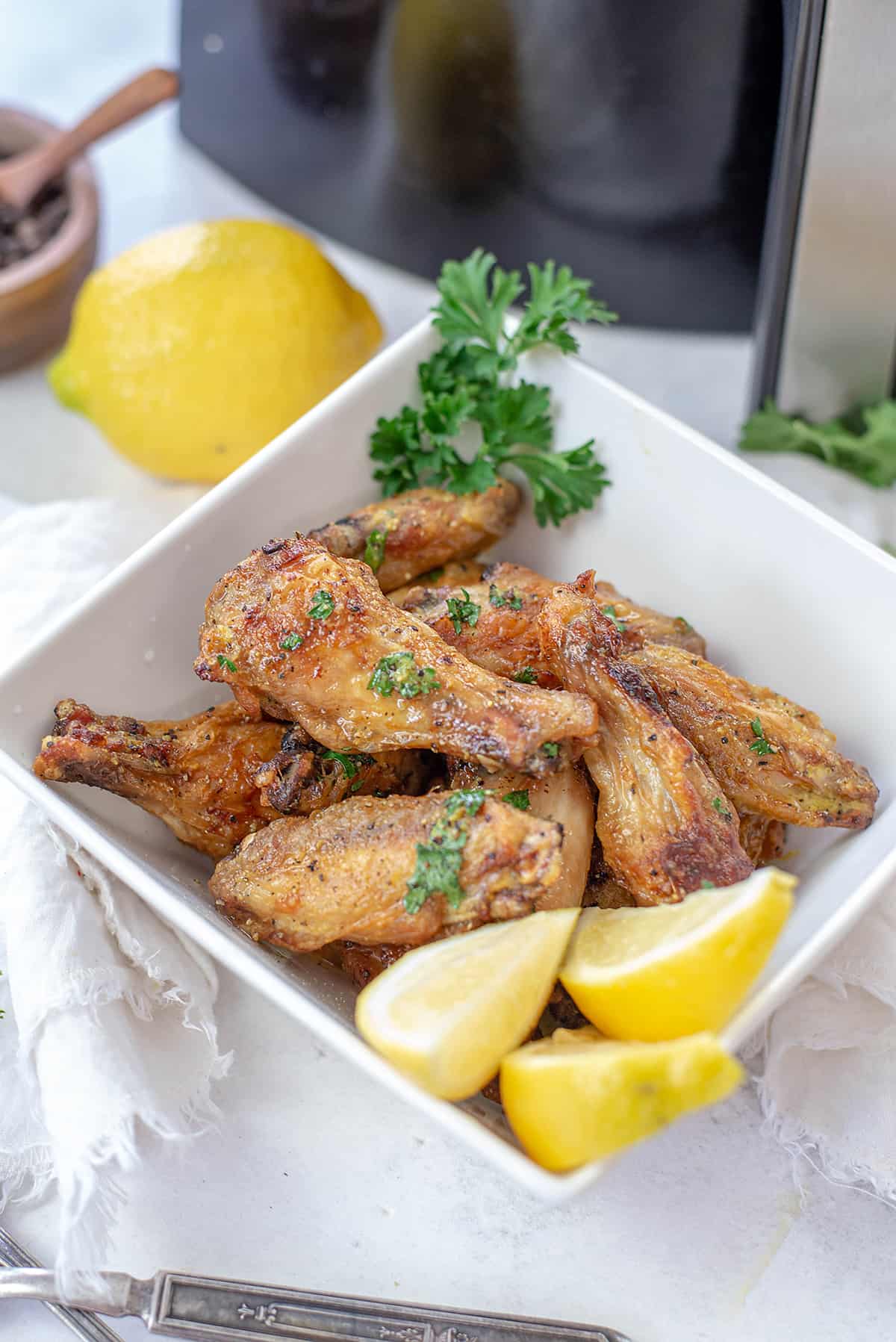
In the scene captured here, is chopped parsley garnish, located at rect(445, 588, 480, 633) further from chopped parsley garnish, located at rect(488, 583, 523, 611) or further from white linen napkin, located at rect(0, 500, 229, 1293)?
white linen napkin, located at rect(0, 500, 229, 1293)

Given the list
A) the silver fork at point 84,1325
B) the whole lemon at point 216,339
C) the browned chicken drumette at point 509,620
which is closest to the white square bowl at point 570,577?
the browned chicken drumette at point 509,620

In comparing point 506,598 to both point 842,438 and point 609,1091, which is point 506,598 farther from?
point 842,438

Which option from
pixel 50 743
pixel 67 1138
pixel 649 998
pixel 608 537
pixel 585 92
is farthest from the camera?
pixel 585 92

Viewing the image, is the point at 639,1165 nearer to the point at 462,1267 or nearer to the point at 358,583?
the point at 462,1267

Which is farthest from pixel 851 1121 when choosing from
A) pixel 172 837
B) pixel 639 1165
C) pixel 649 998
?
pixel 172 837

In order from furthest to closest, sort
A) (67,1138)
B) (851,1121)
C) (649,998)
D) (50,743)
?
(851,1121) → (67,1138) → (50,743) → (649,998)
